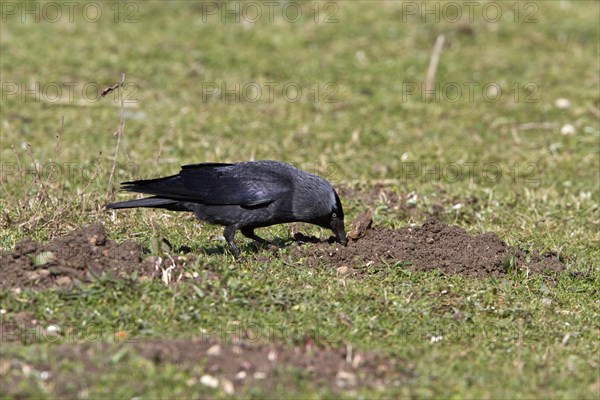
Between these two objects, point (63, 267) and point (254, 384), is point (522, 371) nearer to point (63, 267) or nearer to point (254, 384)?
point (254, 384)

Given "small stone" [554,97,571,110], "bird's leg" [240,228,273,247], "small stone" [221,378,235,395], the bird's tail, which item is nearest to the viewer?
"small stone" [221,378,235,395]

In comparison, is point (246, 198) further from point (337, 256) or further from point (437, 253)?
point (437, 253)

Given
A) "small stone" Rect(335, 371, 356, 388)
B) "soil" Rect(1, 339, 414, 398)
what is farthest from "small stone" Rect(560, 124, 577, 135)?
"small stone" Rect(335, 371, 356, 388)

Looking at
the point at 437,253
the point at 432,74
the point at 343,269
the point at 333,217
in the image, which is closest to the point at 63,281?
the point at 343,269

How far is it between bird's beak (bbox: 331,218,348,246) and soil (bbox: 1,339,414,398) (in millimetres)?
2027

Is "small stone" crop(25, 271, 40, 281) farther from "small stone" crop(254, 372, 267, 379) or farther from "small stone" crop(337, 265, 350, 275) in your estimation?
"small stone" crop(337, 265, 350, 275)

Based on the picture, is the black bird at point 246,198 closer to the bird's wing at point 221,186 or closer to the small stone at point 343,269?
the bird's wing at point 221,186

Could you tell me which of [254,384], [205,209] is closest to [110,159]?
[205,209]

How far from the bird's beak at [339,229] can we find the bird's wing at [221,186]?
0.45 meters

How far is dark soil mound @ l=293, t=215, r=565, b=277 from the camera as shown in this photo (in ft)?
22.5

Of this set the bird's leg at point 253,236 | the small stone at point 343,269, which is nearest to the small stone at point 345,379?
the small stone at point 343,269

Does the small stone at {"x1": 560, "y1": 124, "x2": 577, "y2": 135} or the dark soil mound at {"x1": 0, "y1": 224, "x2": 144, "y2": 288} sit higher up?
the dark soil mound at {"x1": 0, "y1": 224, "x2": 144, "y2": 288}

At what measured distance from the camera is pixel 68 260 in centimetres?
611

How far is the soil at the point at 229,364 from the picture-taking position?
4.90 meters
